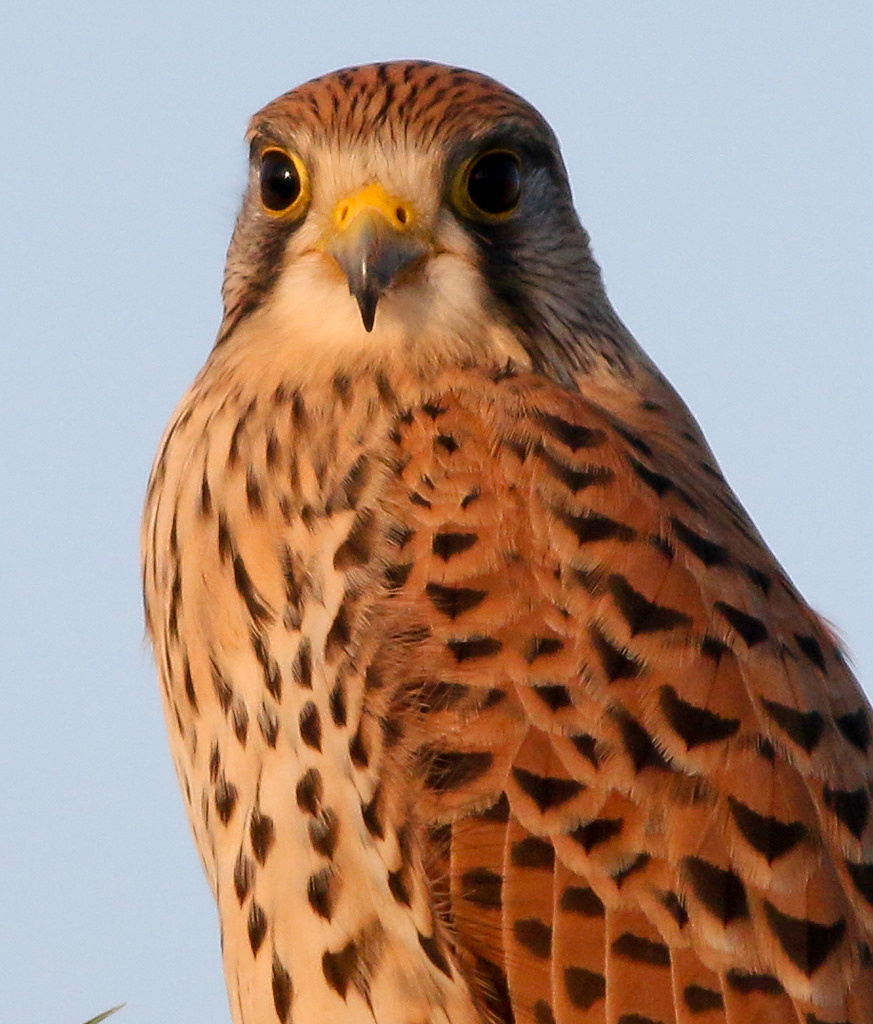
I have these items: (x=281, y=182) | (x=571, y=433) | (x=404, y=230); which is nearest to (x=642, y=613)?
(x=571, y=433)

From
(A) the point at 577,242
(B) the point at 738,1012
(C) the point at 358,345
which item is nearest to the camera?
(B) the point at 738,1012

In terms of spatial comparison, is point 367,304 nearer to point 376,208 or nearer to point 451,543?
point 376,208

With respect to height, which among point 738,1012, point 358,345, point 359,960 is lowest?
point 738,1012

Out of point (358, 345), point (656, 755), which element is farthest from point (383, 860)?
point (358, 345)

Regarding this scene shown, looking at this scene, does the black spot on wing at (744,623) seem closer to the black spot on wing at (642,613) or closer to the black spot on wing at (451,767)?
the black spot on wing at (642,613)

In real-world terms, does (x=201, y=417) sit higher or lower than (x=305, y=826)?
higher

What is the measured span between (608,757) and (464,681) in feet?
0.89

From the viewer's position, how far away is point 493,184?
191 inches

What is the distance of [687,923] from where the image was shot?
4043 mm

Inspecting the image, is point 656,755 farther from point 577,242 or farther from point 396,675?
point 577,242

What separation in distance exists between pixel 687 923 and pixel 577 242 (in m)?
1.72

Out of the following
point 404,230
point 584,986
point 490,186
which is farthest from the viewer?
point 490,186

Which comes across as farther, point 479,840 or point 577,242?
point 577,242

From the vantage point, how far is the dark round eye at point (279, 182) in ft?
15.9
